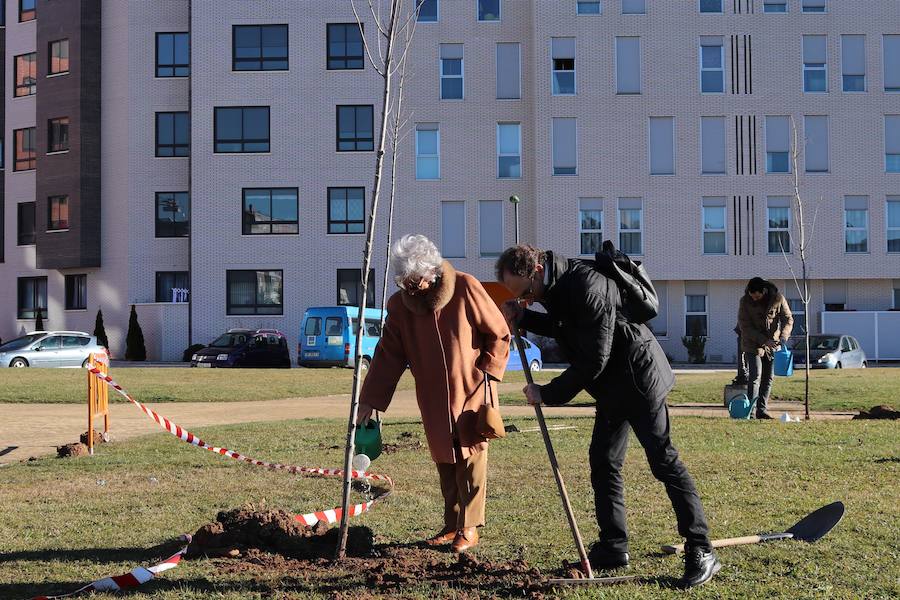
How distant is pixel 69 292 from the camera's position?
41.9m

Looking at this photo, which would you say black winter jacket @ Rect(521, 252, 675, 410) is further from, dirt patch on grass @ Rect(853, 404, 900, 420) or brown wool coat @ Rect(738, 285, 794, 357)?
dirt patch on grass @ Rect(853, 404, 900, 420)

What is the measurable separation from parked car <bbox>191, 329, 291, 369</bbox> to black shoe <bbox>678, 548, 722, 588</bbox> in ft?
94.5

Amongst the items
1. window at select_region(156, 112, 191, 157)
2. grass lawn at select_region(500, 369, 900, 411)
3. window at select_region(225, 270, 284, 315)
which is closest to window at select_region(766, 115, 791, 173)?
grass lawn at select_region(500, 369, 900, 411)

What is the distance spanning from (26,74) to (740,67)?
29793mm

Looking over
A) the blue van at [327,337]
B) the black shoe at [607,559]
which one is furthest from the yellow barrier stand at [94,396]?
the blue van at [327,337]

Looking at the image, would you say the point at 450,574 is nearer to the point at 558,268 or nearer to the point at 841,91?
the point at 558,268

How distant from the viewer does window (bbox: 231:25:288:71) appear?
128 ft

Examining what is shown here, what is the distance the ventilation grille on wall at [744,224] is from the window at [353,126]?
45.8 ft

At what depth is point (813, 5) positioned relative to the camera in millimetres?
38750

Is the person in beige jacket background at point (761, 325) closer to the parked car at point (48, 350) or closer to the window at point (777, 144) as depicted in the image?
the parked car at point (48, 350)

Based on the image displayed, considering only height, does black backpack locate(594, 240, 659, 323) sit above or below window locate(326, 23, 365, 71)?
below

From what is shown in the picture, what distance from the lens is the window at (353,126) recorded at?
38906 millimetres

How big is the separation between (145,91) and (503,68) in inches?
557

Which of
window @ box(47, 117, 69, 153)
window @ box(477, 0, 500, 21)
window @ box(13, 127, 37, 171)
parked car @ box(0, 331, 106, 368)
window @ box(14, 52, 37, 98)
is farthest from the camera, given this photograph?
window @ box(14, 52, 37, 98)
